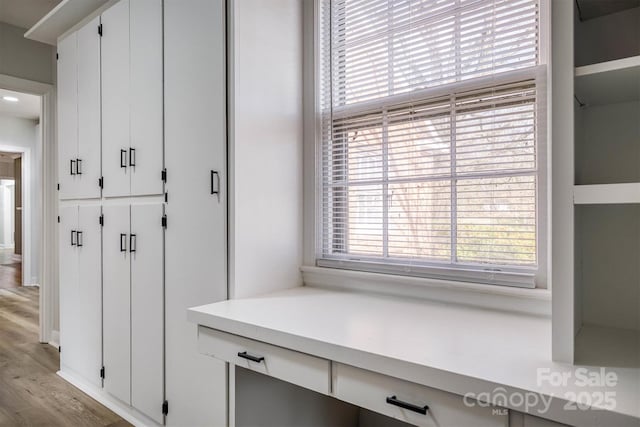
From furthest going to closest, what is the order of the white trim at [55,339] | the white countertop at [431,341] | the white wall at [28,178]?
the white wall at [28,178]
the white trim at [55,339]
the white countertop at [431,341]

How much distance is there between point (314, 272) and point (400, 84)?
3.19ft

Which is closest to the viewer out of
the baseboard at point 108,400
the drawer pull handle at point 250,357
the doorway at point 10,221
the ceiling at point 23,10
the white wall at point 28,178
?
the drawer pull handle at point 250,357

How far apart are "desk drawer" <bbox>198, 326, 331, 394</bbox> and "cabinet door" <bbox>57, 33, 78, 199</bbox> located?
6.18 ft

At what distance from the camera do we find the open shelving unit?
120cm

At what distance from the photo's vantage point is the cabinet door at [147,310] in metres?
2.05

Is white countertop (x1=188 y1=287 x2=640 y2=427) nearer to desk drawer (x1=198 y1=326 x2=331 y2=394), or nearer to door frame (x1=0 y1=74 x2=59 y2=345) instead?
desk drawer (x1=198 y1=326 x2=331 y2=394)

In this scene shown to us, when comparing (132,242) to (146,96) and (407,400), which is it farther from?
(407,400)

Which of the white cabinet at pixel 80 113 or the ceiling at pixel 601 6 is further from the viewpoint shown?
the white cabinet at pixel 80 113

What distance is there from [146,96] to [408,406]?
193cm

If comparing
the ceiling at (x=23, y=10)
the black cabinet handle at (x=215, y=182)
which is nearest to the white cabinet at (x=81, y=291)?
the black cabinet handle at (x=215, y=182)

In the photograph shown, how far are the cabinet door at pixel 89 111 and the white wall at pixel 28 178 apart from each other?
4577mm

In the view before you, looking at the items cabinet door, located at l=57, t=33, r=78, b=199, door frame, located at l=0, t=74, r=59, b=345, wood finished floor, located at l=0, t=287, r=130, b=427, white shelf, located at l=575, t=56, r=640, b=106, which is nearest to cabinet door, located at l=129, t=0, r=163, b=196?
cabinet door, located at l=57, t=33, r=78, b=199

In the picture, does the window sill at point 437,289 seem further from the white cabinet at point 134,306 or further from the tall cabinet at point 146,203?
the white cabinet at point 134,306

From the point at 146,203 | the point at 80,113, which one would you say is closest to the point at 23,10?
the point at 80,113
